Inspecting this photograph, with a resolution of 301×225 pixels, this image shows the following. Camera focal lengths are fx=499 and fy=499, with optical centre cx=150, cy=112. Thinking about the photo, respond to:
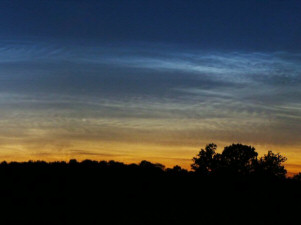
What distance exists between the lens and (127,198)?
2319 inches

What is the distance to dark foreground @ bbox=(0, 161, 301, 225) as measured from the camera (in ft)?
168

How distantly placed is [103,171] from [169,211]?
1623cm

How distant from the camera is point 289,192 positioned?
7300 centimetres

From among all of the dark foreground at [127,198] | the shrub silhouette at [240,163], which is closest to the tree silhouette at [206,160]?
the shrub silhouette at [240,163]

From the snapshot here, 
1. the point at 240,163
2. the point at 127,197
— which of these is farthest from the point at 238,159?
the point at 127,197

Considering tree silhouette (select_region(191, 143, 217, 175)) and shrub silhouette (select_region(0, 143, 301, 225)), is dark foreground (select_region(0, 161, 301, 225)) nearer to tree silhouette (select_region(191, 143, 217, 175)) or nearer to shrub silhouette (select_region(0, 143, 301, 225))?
shrub silhouette (select_region(0, 143, 301, 225))

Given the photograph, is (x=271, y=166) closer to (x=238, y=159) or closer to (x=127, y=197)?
(x=238, y=159)

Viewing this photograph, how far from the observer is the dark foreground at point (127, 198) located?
51250 mm

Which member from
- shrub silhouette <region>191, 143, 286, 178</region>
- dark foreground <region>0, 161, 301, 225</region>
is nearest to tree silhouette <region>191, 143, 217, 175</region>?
shrub silhouette <region>191, 143, 286, 178</region>

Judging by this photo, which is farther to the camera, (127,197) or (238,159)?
(238,159)

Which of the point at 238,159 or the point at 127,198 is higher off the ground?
the point at 238,159

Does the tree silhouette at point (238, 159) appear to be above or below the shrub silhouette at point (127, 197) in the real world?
above

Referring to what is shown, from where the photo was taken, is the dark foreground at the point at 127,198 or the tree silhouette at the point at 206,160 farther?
the tree silhouette at the point at 206,160

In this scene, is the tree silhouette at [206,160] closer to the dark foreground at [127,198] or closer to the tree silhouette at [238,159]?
the tree silhouette at [238,159]
